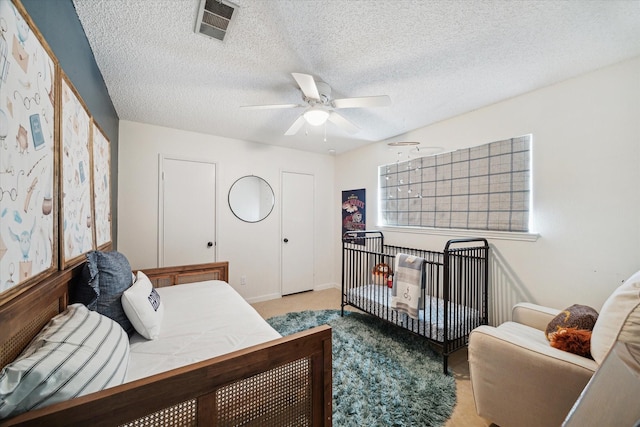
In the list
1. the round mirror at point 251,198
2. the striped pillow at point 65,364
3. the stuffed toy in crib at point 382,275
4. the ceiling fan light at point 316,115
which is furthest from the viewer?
the round mirror at point 251,198

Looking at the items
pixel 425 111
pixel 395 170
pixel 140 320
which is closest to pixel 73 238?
pixel 140 320

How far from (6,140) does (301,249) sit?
3.44 metres

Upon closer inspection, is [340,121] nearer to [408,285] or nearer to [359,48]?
[359,48]

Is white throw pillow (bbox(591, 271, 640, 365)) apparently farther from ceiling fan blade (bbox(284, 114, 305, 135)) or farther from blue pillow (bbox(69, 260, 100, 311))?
blue pillow (bbox(69, 260, 100, 311))

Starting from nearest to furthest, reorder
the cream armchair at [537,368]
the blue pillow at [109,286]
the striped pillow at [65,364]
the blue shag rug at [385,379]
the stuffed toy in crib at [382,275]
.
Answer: the striped pillow at [65,364]
the cream armchair at [537,368]
the blue pillow at [109,286]
the blue shag rug at [385,379]
the stuffed toy in crib at [382,275]

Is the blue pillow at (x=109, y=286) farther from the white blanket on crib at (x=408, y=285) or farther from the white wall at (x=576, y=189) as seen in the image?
the white wall at (x=576, y=189)

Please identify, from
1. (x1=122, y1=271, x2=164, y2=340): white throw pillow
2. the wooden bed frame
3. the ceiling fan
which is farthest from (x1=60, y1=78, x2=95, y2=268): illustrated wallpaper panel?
the ceiling fan

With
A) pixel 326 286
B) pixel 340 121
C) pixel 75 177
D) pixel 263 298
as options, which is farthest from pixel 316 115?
pixel 326 286

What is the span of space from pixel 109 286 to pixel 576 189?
3.22 metres

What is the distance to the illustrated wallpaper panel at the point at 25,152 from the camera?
67cm

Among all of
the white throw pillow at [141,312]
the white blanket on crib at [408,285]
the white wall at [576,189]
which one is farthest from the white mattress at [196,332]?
the white wall at [576,189]

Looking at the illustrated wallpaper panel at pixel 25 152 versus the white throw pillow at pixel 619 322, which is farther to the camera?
the white throw pillow at pixel 619 322

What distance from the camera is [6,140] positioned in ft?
2.23

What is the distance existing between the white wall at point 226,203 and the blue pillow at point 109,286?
1.65 m
